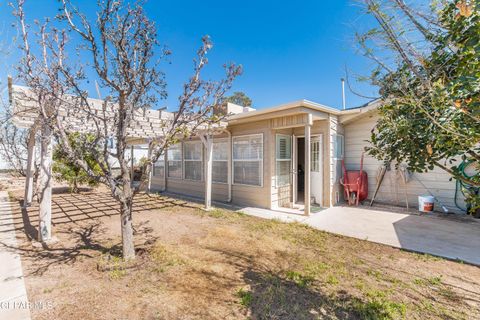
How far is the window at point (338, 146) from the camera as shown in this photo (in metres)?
6.76

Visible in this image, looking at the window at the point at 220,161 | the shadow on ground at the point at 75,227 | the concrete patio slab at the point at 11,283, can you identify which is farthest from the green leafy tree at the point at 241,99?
the concrete patio slab at the point at 11,283

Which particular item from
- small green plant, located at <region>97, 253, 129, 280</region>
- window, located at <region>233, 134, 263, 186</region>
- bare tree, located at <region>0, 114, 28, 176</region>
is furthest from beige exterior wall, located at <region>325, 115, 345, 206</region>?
bare tree, located at <region>0, 114, 28, 176</region>

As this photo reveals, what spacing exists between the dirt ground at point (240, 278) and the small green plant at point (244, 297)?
11mm

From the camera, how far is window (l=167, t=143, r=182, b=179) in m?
9.43

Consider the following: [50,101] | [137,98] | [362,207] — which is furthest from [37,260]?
[362,207]

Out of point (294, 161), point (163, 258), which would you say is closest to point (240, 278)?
point (163, 258)

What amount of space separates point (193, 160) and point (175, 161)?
52.4 inches

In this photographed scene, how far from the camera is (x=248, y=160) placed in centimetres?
696

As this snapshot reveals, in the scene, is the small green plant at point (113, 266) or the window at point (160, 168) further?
the window at point (160, 168)

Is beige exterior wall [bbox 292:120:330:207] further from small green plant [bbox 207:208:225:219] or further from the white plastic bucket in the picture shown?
small green plant [bbox 207:208:225:219]

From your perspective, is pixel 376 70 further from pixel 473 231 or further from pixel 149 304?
pixel 473 231

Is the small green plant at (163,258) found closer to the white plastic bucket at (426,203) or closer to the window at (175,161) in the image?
the window at (175,161)

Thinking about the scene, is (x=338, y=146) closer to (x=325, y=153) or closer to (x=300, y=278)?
(x=325, y=153)

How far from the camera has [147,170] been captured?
3365 millimetres
